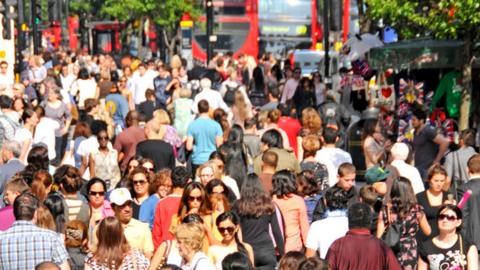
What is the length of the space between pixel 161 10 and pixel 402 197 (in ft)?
167

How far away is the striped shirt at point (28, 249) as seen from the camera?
454 inches

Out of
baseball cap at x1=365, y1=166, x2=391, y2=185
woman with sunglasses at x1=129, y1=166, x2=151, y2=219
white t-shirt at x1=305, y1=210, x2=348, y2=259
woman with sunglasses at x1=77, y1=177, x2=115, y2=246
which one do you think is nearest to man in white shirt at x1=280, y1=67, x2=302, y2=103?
baseball cap at x1=365, y1=166, x2=391, y2=185

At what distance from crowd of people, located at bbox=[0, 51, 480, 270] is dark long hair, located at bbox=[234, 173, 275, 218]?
12 millimetres

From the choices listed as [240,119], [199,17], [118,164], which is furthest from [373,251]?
[199,17]

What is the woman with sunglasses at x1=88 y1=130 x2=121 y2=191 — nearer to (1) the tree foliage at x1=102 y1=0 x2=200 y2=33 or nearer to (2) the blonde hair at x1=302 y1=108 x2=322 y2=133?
(2) the blonde hair at x1=302 y1=108 x2=322 y2=133

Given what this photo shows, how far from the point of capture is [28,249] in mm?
11531

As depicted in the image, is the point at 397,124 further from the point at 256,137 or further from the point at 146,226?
the point at 146,226

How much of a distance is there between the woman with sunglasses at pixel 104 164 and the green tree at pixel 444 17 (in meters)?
7.26

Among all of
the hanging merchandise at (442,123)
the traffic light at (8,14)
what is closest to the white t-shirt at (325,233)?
the hanging merchandise at (442,123)

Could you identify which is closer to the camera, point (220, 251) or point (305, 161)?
point (220, 251)

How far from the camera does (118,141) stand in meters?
19.6

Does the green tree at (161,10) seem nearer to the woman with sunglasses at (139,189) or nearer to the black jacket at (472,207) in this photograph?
the black jacket at (472,207)

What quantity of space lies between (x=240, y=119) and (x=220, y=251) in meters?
11.3

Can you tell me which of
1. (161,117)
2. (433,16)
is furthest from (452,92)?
(161,117)
